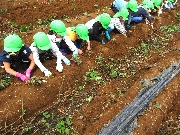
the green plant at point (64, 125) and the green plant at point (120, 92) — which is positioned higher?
→ the green plant at point (64, 125)

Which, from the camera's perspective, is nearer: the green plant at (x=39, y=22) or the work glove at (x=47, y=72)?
the work glove at (x=47, y=72)

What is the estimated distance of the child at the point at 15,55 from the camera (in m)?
5.23

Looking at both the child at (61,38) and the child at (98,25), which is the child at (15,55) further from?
the child at (98,25)

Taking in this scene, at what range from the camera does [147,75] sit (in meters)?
6.34

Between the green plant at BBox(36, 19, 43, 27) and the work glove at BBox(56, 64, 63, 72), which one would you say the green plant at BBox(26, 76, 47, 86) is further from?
the green plant at BBox(36, 19, 43, 27)

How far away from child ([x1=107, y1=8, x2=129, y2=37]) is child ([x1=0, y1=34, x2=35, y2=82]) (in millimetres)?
2680

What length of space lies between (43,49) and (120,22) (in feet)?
9.20

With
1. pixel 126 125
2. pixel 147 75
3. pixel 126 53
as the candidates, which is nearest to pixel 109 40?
pixel 126 53

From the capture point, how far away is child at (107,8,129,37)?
7555 mm

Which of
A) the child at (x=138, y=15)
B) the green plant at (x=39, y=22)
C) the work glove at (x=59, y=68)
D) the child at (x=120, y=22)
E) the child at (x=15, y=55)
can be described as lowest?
the child at (x=138, y=15)

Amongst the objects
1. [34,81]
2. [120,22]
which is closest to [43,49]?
[34,81]

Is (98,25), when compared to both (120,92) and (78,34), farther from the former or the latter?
(120,92)

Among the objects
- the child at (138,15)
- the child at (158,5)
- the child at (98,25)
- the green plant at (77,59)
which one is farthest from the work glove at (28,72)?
the child at (158,5)

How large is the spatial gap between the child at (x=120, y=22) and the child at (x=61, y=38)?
62.2 inches
